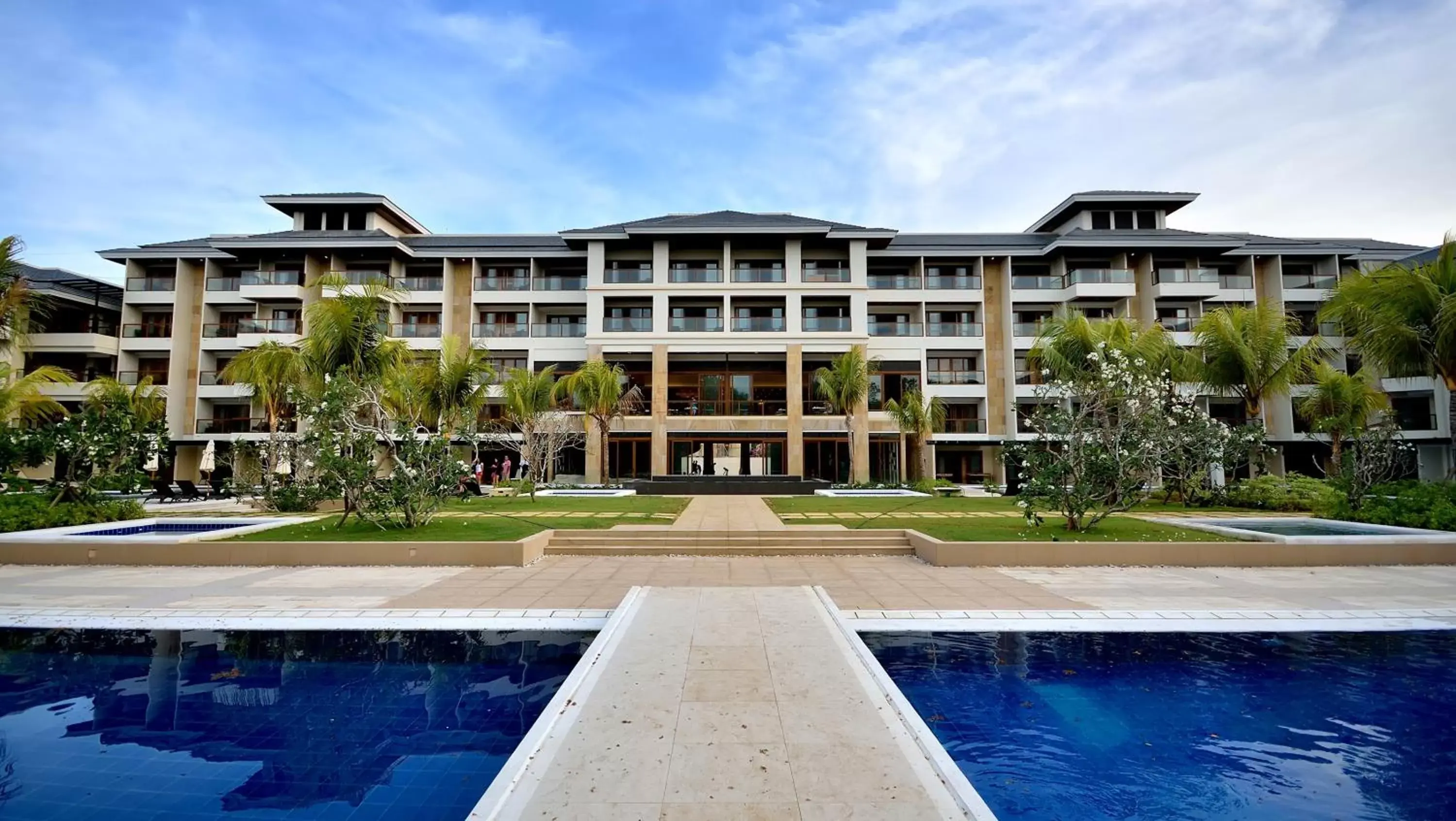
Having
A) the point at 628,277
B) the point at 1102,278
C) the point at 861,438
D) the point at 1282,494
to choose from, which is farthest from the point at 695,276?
the point at 1282,494

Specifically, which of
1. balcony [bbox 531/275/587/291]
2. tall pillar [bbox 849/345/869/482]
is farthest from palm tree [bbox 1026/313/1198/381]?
balcony [bbox 531/275/587/291]

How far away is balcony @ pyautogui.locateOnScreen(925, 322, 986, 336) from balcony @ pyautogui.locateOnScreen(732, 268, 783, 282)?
26.8ft

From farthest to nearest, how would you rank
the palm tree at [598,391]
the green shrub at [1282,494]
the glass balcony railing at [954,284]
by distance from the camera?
1. the glass balcony railing at [954,284]
2. the palm tree at [598,391]
3. the green shrub at [1282,494]

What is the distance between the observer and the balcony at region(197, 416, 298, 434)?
105 feet

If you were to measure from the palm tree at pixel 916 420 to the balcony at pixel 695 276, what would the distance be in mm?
10307

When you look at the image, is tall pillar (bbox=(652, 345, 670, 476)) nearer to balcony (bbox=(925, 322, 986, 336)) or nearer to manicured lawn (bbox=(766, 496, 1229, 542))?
manicured lawn (bbox=(766, 496, 1229, 542))

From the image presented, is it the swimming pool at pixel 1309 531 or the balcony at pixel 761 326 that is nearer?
the swimming pool at pixel 1309 531

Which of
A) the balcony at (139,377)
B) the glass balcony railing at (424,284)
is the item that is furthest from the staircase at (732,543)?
the balcony at (139,377)

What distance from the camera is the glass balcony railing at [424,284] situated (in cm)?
3378

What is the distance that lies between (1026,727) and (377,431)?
38.7ft

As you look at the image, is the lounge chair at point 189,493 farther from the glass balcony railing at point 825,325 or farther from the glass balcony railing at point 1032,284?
the glass balcony railing at point 1032,284

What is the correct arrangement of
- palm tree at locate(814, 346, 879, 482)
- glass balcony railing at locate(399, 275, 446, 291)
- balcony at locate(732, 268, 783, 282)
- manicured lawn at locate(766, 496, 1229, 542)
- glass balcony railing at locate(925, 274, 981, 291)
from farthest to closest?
glass balcony railing at locate(925, 274, 981, 291) → glass balcony railing at locate(399, 275, 446, 291) → balcony at locate(732, 268, 783, 282) → palm tree at locate(814, 346, 879, 482) → manicured lawn at locate(766, 496, 1229, 542)

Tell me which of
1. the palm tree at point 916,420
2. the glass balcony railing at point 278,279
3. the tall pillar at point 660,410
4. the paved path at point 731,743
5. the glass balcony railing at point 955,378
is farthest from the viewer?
the glass balcony railing at point 955,378

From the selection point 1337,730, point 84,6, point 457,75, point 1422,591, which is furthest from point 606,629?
point 84,6
